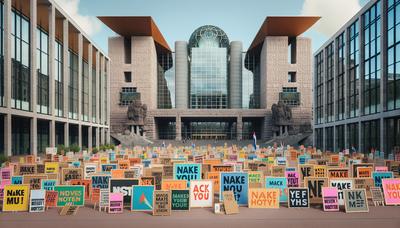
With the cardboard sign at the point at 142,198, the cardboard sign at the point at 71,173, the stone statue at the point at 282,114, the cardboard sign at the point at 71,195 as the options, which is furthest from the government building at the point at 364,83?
the cardboard sign at the point at 71,195

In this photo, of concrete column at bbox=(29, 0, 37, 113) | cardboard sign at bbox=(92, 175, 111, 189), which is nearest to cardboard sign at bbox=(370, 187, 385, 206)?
cardboard sign at bbox=(92, 175, 111, 189)

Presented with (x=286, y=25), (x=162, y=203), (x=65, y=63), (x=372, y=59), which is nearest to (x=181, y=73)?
(x=286, y=25)

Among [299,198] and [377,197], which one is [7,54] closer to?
[299,198]

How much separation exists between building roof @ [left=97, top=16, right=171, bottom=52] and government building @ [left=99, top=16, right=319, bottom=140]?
0.23 meters

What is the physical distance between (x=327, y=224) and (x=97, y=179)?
28.0 feet

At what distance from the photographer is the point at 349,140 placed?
164 ft

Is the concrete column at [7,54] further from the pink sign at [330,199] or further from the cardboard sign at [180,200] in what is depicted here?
the pink sign at [330,199]

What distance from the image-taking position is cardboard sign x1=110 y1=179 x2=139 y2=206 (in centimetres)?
1205

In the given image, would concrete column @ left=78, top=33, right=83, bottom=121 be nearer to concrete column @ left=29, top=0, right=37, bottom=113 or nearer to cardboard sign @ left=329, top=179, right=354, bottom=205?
concrete column @ left=29, top=0, right=37, bottom=113

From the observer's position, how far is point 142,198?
11680mm

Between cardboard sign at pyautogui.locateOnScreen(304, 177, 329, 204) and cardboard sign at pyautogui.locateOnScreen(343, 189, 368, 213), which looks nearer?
cardboard sign at pyautogui.locateOnScreen(343, 189, 368, 213)

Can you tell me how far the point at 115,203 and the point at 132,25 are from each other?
7605cm

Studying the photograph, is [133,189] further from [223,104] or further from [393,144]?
[223,104]

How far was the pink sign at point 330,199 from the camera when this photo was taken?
1159 centimetres
